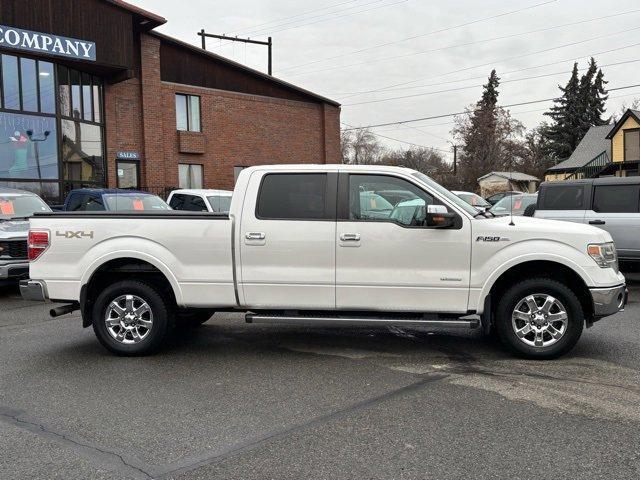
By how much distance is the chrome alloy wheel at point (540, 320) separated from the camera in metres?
5.61

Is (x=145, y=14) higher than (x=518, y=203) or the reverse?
higher

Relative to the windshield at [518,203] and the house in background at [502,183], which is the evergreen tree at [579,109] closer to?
the house in background at [502,183]

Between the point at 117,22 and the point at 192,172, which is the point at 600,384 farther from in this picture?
the point at 192,172

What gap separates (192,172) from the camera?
26734 mm

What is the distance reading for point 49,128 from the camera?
20.9 metres

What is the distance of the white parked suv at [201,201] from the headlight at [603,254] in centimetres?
952

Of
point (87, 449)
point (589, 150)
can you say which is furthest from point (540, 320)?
point (589, 150)

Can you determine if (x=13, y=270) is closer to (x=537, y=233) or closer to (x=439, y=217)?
(x=439, y=217)

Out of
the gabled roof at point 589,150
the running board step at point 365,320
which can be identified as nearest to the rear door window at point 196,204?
the running board step at point 365,320

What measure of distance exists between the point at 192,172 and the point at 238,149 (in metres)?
2.85

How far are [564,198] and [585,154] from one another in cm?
4248

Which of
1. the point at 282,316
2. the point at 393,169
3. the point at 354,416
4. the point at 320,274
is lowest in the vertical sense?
the point at 354,416

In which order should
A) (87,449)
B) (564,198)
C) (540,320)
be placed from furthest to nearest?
(564,198) → (540,320) → (87,449)

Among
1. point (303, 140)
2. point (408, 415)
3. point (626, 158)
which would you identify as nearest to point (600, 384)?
point (408, 415)
